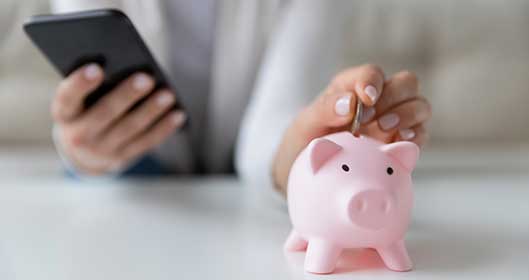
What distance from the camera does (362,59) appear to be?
115 cm

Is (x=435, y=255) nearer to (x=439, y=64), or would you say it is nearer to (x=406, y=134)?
(x=406, y=134)

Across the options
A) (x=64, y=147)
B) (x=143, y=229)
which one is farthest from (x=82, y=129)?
(x=143, y=229)

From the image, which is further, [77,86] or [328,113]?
[77,86]

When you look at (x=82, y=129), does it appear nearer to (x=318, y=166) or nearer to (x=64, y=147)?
(x=64, y=147)

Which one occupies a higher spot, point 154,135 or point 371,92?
point 371,92

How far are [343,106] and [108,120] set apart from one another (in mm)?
310

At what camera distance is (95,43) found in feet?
2.07

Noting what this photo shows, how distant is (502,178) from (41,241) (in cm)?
53

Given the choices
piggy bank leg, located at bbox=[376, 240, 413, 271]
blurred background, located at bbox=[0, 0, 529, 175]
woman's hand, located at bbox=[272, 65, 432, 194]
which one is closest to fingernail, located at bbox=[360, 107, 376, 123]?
woman's hand, located at bbox=[272, 65, 432, 194]

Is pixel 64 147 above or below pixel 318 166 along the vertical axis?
below

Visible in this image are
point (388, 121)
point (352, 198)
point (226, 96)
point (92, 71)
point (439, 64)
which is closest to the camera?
point (352, 198)

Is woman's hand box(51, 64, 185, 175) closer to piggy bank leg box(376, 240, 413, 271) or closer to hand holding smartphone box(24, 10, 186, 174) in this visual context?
hand holding smartphone box(24, 10, 186, 174)

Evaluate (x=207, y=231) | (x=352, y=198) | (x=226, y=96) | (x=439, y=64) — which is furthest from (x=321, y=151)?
(x=439, y=64)

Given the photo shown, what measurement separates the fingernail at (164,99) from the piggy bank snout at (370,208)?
327mm
